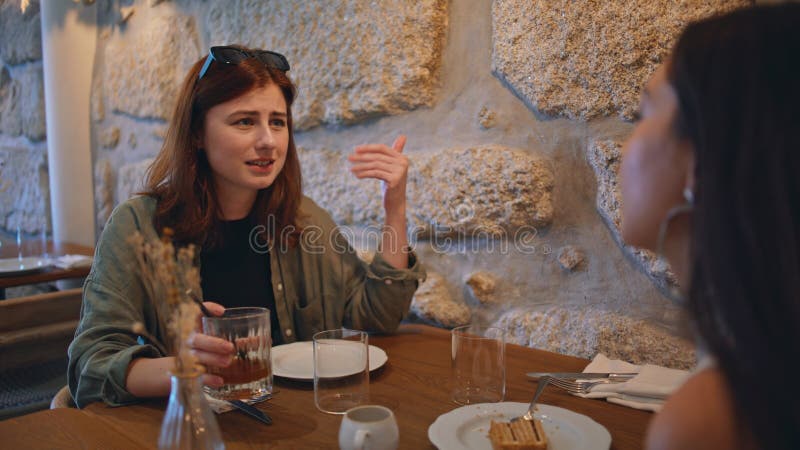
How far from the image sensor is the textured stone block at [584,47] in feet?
3.75

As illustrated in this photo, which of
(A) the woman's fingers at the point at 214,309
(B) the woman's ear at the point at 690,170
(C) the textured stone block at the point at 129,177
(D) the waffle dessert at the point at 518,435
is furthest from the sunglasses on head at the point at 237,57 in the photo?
(C) the textured stone block at the point at 129,177

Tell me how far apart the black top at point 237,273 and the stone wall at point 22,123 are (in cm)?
207

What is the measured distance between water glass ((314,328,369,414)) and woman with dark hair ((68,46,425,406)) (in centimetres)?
45

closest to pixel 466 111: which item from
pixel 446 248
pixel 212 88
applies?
pixel 446 248

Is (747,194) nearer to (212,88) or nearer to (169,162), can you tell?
(212,88)

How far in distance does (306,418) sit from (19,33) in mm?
3229

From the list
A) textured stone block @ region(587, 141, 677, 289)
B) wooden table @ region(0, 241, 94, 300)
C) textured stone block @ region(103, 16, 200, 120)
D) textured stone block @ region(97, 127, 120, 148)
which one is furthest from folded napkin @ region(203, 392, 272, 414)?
textured stone block @ region(97, 127, 120, 148)

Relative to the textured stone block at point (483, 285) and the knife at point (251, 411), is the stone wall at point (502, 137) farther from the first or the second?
the knife at point (251, 411)

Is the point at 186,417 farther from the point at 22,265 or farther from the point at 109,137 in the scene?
the point at 109,137

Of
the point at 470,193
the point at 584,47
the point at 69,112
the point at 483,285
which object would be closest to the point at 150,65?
the point at 69,112

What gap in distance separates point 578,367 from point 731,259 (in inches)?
28.3

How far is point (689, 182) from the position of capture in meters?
0.50

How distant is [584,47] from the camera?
4.08 feet

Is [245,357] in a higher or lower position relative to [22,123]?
lower
